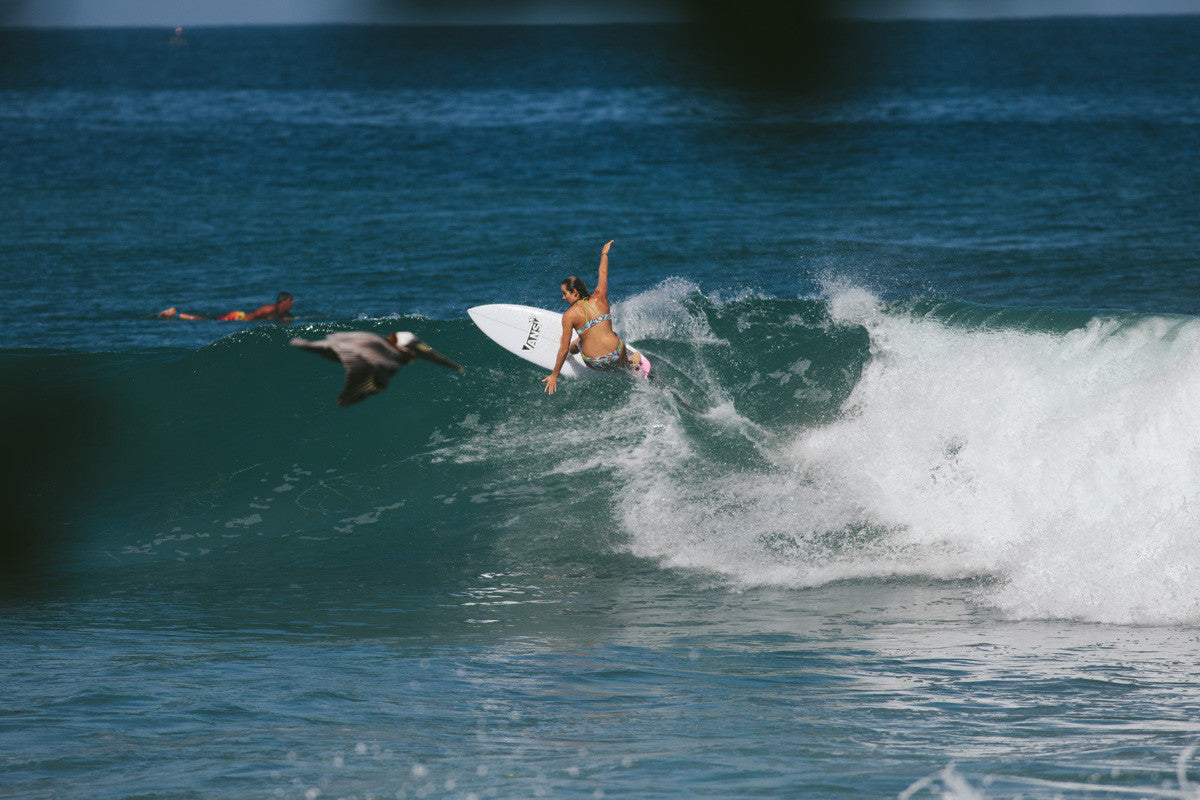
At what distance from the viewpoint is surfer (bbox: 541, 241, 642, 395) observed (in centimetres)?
1042

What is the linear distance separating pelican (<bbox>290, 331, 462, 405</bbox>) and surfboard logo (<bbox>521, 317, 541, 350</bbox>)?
8740 mm

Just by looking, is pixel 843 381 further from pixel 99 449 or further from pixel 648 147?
pixel 648 147

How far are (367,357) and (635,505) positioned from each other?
713 cm

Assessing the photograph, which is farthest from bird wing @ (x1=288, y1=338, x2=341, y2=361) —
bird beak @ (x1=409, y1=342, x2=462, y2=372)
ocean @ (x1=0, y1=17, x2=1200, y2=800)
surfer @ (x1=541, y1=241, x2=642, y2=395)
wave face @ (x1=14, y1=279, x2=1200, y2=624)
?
surfer @ (x1=541, y1=241, x2=642, y2=395)

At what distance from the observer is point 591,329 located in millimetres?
10938

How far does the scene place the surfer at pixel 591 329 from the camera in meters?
10.4

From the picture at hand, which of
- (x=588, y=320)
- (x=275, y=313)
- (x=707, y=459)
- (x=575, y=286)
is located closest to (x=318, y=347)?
(x=575, y=286)

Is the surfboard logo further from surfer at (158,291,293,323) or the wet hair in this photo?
surfer at (158,291,293,323)

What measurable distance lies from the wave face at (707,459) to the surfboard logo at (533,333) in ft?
1.54

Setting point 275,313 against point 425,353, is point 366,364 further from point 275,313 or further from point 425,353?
point 275,313

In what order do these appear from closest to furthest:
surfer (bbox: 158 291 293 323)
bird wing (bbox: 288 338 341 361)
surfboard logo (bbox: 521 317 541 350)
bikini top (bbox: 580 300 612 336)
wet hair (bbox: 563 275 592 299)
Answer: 1. bird wing (bbox: 288 338 341 361)
2. wet hair (bbox: 563 275 592 299)
3. bikini top (bbox: 580 300 612 336)
4. surfboard logo (bbox: 521 317 541 350)
5. surfer (bbox: 158 291 293 323)

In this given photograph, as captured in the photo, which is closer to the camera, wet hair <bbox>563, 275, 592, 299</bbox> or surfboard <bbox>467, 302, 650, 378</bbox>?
wet hair <bbox>563, 275, 592, 299</bbox>

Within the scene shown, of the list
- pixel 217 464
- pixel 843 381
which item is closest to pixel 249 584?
pixel 217 464

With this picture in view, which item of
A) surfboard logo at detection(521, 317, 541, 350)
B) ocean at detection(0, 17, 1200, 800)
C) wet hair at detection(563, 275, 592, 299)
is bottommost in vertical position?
ocean at detection(0, 17, 1200, 800)
